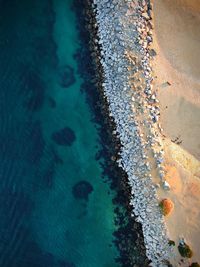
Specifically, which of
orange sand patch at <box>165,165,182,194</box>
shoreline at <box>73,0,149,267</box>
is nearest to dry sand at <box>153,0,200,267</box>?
orange sand patch at <box>165,165,182,194</box>

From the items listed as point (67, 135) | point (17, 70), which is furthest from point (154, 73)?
point (17, 70)

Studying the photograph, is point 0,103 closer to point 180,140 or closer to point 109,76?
point 109,76

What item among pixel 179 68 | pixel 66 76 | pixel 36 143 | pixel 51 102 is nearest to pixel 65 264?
pixel 36 143

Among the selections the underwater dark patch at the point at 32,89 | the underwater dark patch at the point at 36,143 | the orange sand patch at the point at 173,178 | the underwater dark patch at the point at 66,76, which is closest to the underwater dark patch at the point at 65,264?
the underwater dark patch at the point at 36,143

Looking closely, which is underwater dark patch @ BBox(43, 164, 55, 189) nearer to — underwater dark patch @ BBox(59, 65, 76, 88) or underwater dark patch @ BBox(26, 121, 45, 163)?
underwater dark patch @ BBox(26, 121, 45, 163)

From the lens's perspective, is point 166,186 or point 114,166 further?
point 114,166

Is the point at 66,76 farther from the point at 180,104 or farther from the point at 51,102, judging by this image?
the point at 180,104
